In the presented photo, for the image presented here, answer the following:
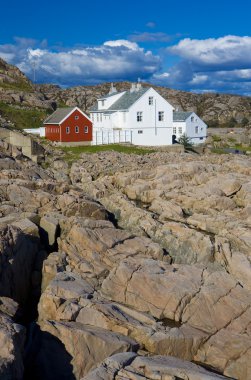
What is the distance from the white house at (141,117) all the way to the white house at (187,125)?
301 inches

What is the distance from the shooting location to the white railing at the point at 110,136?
60.1m

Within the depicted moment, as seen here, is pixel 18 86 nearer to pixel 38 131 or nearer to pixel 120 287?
pixel 38 131

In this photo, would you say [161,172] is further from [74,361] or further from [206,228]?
[74,361]

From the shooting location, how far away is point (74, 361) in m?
13.8

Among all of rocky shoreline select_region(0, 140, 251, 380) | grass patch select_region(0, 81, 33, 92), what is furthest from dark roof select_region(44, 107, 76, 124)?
grass patch select_region(0, 81, 33, 92)

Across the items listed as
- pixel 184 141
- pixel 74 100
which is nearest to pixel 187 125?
pixel 184 141

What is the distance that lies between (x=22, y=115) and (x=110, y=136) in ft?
68.8

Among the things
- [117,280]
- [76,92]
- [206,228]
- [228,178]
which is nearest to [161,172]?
[228,178]

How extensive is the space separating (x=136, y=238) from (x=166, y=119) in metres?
41.1

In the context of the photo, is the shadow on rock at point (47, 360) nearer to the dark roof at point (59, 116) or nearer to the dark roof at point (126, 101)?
the dark roof at point (59, 116)

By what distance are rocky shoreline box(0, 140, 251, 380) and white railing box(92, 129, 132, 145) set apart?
89.9 feet

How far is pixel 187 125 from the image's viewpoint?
70688 mm

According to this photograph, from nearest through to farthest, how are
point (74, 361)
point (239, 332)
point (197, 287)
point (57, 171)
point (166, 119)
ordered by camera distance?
point (74, 361) < point (239, 332) < point (197, 287) < point (57, 171) < point (166, 119)

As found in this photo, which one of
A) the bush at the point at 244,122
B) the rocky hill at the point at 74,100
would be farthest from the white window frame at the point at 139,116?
the bush at the point at 244,122
